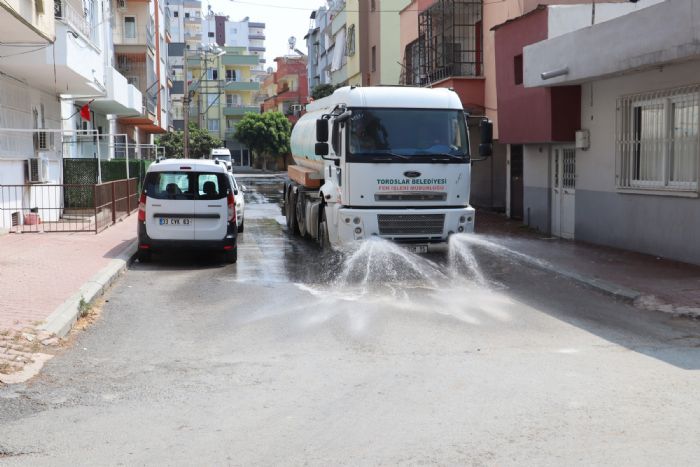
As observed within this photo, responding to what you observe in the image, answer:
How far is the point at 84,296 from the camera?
10852 mm

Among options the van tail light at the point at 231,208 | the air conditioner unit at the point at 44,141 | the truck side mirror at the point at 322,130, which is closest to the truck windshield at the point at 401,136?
the truck side mirror at the point at 322,130

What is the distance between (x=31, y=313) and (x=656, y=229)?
1094cm

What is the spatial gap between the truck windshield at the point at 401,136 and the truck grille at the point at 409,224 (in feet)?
3.12

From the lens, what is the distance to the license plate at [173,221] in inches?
598

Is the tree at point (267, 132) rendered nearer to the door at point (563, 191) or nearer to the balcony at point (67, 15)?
the balcony at point (67, 15)

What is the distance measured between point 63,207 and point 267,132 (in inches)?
2443

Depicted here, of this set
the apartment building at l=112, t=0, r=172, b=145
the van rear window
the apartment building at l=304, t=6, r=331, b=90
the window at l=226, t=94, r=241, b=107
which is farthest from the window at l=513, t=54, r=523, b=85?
the window at l=226, t=94, r=241, b=107

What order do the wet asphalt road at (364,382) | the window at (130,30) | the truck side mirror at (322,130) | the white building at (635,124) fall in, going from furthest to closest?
the window at (130,30) → the truck side mirror at (322,130) → the white building at (635,124) → the wet asphalt road at (364,382)

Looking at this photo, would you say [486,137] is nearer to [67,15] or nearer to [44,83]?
[67,15]

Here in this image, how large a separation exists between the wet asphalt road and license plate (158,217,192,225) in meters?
2.70

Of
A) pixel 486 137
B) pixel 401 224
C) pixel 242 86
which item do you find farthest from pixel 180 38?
pixel 401 224

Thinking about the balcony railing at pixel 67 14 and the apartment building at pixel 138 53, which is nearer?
the balcony railing at pixel 67 14

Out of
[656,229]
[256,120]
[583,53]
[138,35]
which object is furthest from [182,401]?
[256,120]

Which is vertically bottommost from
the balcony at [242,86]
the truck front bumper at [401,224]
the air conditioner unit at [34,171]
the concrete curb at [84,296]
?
the concrete curb at [84,296]
